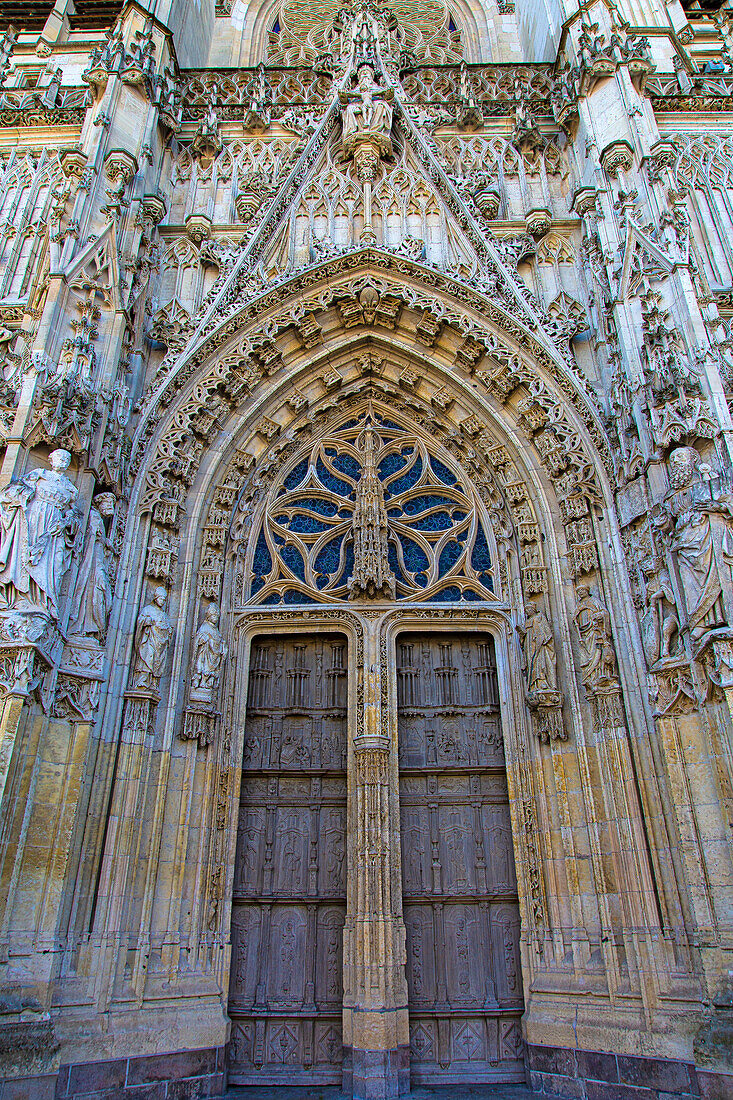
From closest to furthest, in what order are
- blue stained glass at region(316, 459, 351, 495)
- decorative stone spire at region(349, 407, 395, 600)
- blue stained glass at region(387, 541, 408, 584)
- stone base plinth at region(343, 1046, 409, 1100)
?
stone base plinth at region(343, 1046, 409, 1100)
decorative stone spire at region(349, 407, 395, 600)
blue stained glass at region(387, 541, 408, 584)
blue stained glass at region(316, 459, 351, 495)

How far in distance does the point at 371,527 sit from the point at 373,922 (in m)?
4.44

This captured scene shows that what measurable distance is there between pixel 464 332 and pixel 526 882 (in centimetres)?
659

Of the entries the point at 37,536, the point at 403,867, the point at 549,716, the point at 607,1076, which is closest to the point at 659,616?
the point at 549,716

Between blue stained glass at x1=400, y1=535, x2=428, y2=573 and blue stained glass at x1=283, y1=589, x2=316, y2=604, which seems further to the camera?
blue stained glass at x1=400, y1=535, x2=428, y2=573

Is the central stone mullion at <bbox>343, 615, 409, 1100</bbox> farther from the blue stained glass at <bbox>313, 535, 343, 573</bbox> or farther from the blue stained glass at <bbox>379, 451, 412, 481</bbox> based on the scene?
the blue stained glass at <bbox>379, 451, 412, 481</bbox>

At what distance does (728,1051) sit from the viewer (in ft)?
19.0

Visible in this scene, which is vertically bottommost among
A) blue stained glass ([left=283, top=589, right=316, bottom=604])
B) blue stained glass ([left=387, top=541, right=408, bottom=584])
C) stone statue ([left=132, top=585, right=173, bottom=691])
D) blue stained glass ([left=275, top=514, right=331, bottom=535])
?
stone statue ([left=132, top=585, right=173, bottom=691])

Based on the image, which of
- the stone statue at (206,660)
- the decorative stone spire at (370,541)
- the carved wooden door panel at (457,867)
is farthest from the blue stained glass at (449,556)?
the stone statue at (206,660)

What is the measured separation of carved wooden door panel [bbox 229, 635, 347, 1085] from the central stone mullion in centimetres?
37

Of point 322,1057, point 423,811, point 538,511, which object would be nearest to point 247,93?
point 538,511

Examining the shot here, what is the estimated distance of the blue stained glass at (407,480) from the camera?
34.4 feet

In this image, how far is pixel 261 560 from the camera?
1002cm

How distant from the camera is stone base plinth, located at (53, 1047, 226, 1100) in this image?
6453mm

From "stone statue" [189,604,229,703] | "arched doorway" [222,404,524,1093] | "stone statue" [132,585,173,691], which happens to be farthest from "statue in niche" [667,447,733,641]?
"stone statue" [132,585,173,691]
